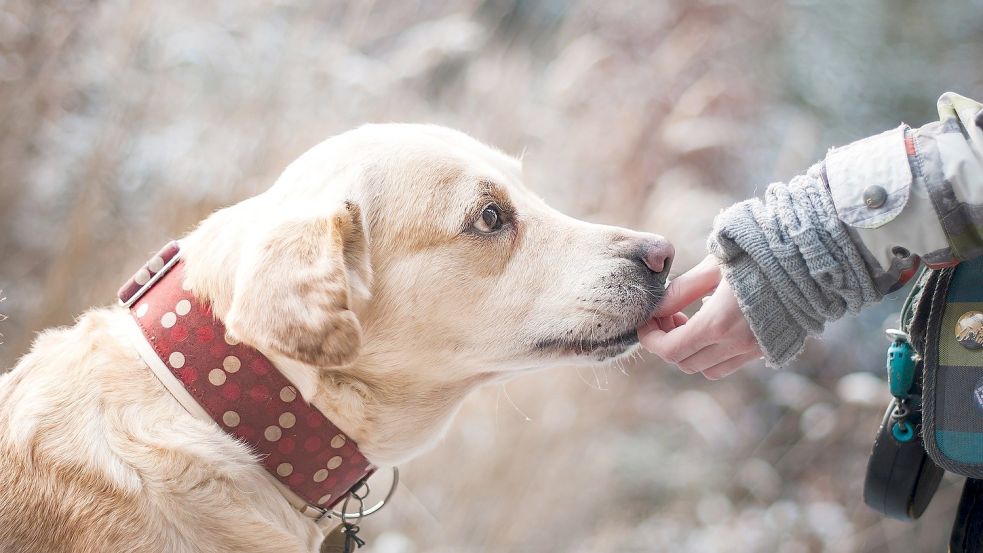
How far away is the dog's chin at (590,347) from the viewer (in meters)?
1.85

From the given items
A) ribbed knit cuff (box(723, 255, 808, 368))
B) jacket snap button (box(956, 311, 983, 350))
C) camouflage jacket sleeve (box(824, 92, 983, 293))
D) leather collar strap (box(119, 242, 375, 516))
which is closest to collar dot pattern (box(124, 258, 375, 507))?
leather collar strap (box(119, 242, 375, 516))

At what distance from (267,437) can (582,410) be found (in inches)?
70.2

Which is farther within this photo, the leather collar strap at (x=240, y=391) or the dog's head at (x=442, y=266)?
the dog's head at (x=442, y=266)

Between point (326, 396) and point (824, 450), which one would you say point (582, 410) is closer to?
point (824, 450)

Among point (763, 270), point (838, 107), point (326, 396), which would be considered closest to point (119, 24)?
point (326, 396)

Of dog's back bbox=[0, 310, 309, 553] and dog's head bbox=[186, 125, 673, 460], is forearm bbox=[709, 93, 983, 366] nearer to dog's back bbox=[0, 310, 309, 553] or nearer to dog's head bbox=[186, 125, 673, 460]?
dog's head bbox=[186, 125, 673, 460]

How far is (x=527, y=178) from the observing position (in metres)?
3.38

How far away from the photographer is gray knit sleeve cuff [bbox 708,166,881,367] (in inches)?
59.4

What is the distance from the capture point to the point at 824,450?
329cm

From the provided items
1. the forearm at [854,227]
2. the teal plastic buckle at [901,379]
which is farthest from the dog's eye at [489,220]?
the teal plastic buckle at [901,379]

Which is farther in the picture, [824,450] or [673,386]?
[673,386]

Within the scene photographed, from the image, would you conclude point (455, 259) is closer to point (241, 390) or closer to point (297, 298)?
point (297, 298)

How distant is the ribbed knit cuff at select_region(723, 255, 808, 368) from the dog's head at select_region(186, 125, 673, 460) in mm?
311

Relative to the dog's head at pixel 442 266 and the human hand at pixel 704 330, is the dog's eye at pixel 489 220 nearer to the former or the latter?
the dog's head at pixel 442 266
